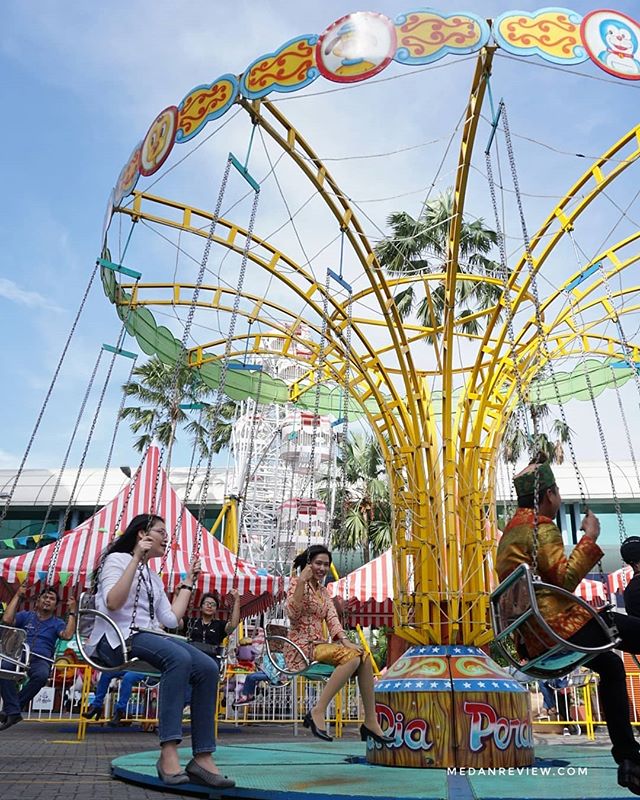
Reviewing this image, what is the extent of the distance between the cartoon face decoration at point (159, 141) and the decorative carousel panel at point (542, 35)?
2712 millimetres

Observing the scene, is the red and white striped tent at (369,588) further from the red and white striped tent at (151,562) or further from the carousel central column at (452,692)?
the carousel central column at (452,692)

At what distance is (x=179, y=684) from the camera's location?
3.73m

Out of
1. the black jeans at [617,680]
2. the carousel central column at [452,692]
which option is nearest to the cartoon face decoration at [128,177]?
the carousel central column at [452,692]

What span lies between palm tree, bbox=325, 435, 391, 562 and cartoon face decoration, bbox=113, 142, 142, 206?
15.3 meters

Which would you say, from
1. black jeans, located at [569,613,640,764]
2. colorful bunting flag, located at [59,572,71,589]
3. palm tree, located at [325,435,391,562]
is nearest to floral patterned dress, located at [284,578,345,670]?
black jeans, located at [569,613,640,764]

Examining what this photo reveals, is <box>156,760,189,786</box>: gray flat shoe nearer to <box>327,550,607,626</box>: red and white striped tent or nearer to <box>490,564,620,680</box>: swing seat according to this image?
<box>490,564,620,680</box>: swing seat

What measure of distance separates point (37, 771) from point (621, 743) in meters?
3.84

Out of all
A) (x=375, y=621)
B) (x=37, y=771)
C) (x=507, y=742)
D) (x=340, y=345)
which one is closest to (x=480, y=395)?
(x=340, y=345)

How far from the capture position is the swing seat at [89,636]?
12.1ft

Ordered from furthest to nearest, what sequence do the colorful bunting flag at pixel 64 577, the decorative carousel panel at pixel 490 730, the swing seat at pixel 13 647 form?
1. the colorful bunting flag at pixel 64 577
2. the decorative carousel panel at pixel 490 730
3. the swing seat at pixel 13 647

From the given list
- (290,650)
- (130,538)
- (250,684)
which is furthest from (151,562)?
(130,538)

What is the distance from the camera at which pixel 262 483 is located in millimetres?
27359

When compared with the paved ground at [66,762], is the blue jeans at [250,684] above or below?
above

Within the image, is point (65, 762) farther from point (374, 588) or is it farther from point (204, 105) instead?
point (374, 588)
